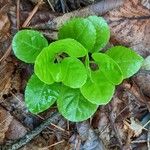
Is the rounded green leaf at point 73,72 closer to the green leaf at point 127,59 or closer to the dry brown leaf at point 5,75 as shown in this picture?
the green leaf at point 127,59

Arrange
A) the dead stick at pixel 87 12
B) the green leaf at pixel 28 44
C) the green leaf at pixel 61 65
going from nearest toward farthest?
the green leaf at pixel 61 65 → the green leaf at pixel 28 44 → the dead stick at pixel 87 12

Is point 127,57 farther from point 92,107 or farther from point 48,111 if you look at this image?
point 48,111

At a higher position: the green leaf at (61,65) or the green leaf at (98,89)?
the green leaf at (61,65)

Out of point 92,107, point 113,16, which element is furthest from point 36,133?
point 113,16

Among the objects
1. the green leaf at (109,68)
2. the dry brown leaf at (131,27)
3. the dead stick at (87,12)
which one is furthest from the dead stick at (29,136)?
the dry brown leaf at (131,27)

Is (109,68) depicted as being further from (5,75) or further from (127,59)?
(5,75)

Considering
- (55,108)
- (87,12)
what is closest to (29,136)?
(55,108)

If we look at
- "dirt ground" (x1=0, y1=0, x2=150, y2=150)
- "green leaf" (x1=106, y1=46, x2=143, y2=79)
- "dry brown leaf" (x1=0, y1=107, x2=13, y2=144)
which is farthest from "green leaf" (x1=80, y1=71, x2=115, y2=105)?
"dry brown leaf" (x1=0, y1=107, x2=13, y2=144)

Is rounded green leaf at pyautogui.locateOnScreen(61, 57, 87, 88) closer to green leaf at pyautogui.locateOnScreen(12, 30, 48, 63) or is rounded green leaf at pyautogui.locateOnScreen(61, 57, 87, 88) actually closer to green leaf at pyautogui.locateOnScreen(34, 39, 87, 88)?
green leaf at pyautogui.locateOnScreen(34, 39, 87, 88)
